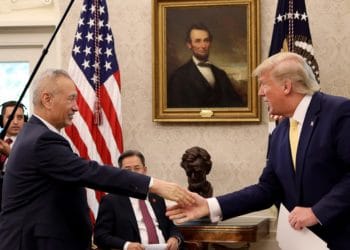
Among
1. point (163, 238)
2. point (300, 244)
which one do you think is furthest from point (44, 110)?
point (163, 238)

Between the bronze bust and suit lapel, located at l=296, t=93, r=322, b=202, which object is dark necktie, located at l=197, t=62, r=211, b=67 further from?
suit lapel, located at l=296, t=93, r=322, b=202

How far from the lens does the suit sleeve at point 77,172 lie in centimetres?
340

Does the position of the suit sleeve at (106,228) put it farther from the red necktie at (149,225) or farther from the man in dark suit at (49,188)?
the man in dark suit at (49,188)

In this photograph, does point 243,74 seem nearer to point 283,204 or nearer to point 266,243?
point 266,243

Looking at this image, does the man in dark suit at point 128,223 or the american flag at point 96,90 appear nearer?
the man in dark suit at point 128,223

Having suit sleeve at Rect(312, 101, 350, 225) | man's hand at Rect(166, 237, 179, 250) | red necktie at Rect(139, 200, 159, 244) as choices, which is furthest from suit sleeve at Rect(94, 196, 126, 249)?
suit sleeve at Rect(312, 101, 350, 225)

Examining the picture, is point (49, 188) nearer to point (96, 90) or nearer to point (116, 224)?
point (116, 224)

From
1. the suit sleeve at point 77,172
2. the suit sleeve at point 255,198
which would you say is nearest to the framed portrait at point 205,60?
the suit sleeve at point 255,198

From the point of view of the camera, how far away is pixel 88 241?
3.66 m

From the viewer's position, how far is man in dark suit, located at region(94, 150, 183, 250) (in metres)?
5.04

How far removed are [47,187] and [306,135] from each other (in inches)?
50.9

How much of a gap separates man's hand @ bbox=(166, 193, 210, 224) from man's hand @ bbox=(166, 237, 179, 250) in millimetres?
1291

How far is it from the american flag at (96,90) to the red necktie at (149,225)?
80 centimetres

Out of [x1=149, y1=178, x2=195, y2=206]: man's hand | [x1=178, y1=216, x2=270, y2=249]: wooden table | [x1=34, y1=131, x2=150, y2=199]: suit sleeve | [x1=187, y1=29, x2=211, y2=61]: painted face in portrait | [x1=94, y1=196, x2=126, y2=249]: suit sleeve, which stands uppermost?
[x1=187, y1=29, x2=211, y2=61]: painted face in portrait
